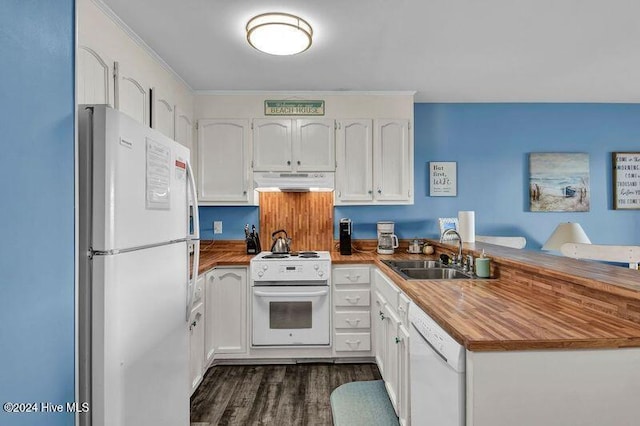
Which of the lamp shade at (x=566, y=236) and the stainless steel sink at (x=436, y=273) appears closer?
the stainless steel sink at (x=436, y=273)

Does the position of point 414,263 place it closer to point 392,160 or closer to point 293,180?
point 392,160

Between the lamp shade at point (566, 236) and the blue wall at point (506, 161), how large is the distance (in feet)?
0.85

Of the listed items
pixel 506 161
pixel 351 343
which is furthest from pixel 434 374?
pixel 506 161

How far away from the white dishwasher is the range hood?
1641mm

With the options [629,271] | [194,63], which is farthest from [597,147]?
[194,63]

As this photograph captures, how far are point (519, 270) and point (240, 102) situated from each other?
2.62 metres

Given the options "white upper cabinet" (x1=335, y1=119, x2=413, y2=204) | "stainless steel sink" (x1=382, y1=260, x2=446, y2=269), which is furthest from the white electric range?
"white upper cabinet" (x1=335, y1=119, x2=413, y2=204)

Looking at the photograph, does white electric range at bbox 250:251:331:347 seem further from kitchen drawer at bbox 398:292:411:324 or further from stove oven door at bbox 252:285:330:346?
kitchen drawer at bbox 398:292:411:324

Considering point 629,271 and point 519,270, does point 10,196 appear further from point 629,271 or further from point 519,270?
point 629,271

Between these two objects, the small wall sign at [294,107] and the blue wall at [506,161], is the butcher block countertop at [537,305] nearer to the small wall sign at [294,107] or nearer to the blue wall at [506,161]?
the blue wall at [506,161]

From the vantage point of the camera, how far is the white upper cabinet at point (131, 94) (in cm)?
190

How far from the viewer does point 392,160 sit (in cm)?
312

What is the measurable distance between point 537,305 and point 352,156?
2.04 meters

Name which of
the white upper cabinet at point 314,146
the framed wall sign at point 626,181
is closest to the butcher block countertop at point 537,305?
the white upper cabinet at point 314,146
